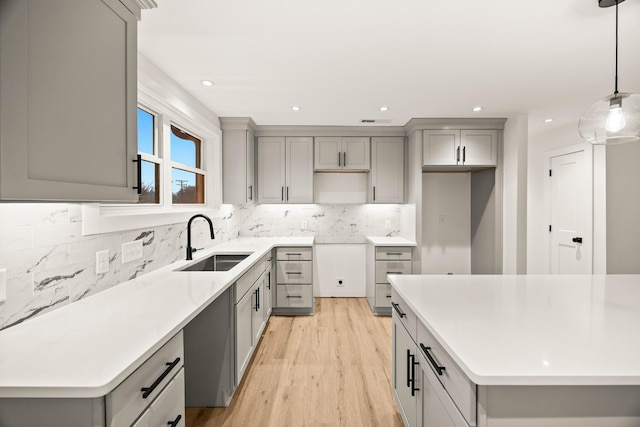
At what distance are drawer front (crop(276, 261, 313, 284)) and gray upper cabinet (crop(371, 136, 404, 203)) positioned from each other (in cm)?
128

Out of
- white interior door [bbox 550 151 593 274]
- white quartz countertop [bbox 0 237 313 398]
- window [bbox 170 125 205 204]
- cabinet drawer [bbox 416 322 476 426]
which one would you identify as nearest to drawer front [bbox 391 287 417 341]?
cabinet drawer [bbox 416 322 476 426]

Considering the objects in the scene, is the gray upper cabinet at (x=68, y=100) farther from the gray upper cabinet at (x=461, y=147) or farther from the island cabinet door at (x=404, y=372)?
the gray upper cabinet at (x=461, y=147)

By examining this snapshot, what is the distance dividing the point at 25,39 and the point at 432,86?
267 centimetres

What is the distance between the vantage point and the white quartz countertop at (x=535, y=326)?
85cm

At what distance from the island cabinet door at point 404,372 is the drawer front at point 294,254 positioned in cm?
191

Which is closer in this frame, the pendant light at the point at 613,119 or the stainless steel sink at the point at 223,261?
the pendant light at the point at 613,119

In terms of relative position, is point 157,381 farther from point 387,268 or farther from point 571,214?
point 571,214

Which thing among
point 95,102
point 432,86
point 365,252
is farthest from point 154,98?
point 365,252

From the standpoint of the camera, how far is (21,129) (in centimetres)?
87

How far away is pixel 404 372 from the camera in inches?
68.6

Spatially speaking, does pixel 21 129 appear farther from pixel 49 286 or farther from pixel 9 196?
pixel 49 286

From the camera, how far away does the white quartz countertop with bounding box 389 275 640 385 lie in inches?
33.5

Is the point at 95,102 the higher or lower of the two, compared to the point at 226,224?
higher

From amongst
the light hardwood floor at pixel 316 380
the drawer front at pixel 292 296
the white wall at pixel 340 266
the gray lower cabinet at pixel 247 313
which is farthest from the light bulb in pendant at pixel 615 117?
the white wall at pixel 340 266
